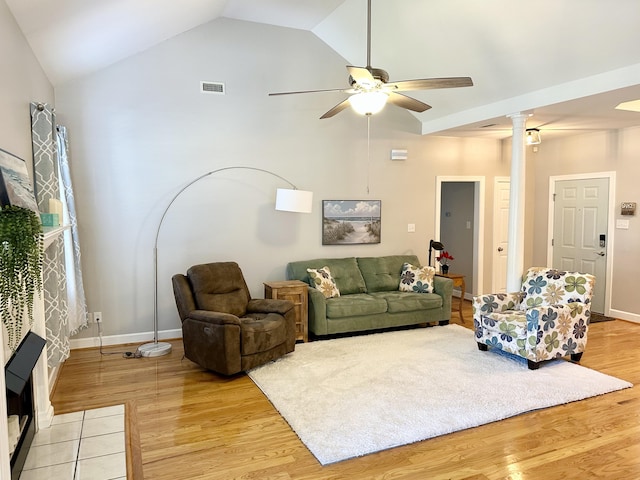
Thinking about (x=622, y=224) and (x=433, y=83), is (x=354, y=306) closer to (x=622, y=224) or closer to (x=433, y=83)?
(x=433, y=83)

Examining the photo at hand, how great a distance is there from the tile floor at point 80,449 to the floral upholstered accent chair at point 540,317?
11.3 ft

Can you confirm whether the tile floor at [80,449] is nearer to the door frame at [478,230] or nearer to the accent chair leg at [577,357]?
the accent chair leg at [577,357]

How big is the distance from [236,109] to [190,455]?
3883 millimetres

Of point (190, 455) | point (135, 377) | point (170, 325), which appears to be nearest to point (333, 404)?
point (190, 455)

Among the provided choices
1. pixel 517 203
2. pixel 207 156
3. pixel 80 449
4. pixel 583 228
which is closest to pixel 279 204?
pixel 207 156

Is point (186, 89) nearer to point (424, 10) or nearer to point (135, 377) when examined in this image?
point (424, 10)

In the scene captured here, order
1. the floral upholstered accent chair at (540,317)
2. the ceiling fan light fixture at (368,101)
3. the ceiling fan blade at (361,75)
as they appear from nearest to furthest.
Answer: the ceiling fan blade at (361,75), the ceiling fan light fixture at (368,101), the floral upholstered accent chair at (540,317)

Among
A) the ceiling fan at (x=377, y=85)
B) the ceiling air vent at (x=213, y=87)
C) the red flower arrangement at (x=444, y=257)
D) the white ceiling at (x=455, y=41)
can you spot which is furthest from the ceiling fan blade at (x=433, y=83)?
the red flower arrangement at (x=444, y=257)

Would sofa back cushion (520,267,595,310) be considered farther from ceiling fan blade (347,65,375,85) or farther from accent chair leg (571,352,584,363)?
ceiling fan blade (347,65,375,85)

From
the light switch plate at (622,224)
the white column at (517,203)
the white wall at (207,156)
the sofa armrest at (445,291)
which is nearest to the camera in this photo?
the white wall at (207,156)

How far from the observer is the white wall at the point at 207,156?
489cm

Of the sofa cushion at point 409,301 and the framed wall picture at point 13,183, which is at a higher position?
the framed wall picture at point 13,183

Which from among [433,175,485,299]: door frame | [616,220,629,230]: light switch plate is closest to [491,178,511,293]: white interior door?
[433,175,485,299]: door frame

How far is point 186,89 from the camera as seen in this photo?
16.9ft
